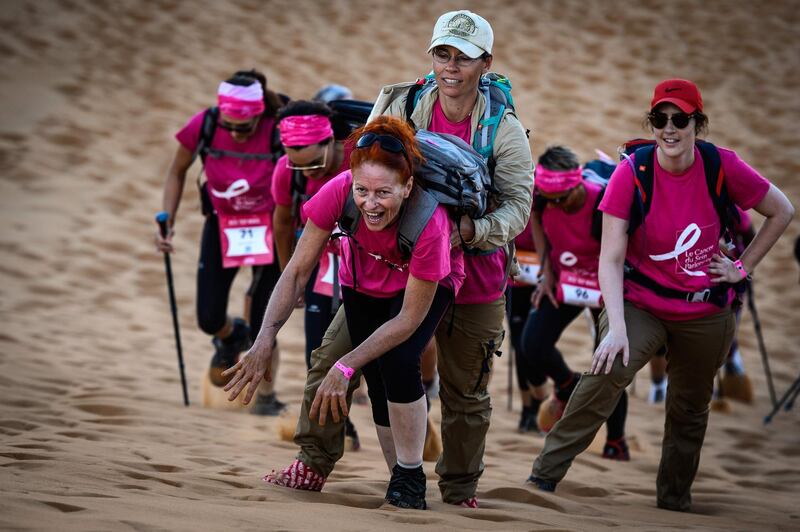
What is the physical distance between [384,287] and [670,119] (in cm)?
143

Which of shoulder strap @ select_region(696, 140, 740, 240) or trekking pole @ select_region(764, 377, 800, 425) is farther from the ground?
shoulder strap @ select_region(696, 140, 740, 240)

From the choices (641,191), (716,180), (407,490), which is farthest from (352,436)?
(716,180)

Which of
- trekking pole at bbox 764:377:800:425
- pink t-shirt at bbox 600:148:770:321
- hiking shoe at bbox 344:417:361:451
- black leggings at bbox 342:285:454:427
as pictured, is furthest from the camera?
trekking pole at bbox 764:377:800:425

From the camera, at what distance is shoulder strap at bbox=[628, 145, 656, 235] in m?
4.74

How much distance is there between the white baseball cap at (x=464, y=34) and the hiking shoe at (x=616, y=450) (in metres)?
2.92

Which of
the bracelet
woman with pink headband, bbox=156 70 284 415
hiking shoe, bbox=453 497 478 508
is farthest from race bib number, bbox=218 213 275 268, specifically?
the bracelet

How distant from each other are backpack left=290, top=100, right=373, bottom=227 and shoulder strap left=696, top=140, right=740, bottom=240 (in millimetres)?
1734

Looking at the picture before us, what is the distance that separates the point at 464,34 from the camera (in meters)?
4.55

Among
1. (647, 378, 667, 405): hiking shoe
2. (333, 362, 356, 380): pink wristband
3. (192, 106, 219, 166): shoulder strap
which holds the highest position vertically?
(192, 106, 219, 166): shoulder strap

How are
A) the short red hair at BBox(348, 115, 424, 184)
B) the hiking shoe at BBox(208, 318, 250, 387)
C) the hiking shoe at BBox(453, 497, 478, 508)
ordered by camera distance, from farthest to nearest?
the hiking shoe at BBox(208, 318, 250, 387), the hiking shoe at BBox(453, 497, 478, 508), the short red hair at BBox(348, 115, 424, 184)

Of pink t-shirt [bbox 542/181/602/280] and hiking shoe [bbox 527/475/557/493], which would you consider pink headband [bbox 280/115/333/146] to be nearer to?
pink t-shirt [bbox 542/181/602/280]

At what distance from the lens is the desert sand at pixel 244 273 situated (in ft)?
14.9

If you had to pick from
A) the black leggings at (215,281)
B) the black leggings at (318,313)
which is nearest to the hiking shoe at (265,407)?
the black leggings at (215,281)

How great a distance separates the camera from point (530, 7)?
817 inches
